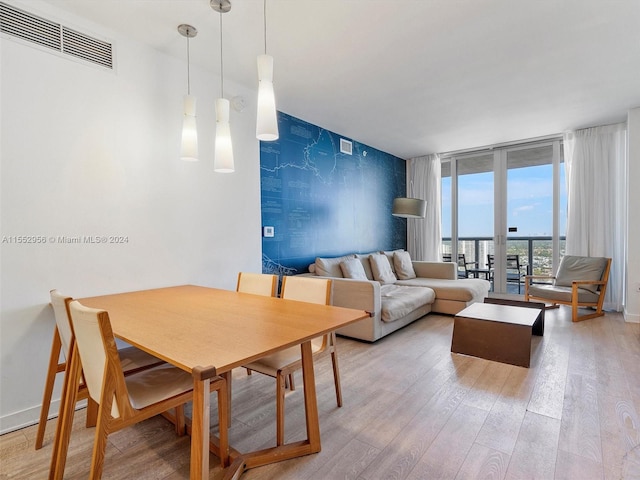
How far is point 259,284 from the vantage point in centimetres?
232

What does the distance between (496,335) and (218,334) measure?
244 centimetres

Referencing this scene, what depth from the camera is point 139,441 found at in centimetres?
174

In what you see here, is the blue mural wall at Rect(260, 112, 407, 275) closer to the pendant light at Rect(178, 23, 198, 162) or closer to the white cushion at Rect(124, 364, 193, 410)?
the pendant light at Rect(178, 23, 198, 162)

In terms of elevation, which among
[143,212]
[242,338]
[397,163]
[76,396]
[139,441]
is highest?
[397,163]

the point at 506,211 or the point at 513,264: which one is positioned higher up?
the point at 506,211

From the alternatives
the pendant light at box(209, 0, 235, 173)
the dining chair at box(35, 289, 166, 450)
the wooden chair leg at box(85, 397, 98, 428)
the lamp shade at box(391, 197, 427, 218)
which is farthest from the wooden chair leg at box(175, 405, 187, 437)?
the lamp shade at box(391, 197, 427, 218)

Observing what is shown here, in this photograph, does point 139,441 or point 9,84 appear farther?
point 9,84

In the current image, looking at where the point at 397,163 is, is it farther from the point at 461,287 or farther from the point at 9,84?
the point at 9,84

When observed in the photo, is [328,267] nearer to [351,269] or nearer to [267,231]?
[351,269]

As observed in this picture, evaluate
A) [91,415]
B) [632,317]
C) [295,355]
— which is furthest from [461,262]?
[91,415]

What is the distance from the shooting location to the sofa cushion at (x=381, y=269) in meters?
4.47

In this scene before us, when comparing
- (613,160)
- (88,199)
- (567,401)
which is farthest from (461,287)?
(88,199)

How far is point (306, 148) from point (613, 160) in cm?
407

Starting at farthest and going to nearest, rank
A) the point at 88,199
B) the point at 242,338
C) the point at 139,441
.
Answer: the point at 88,199 < the point at 139,441 < the point at 242,338
